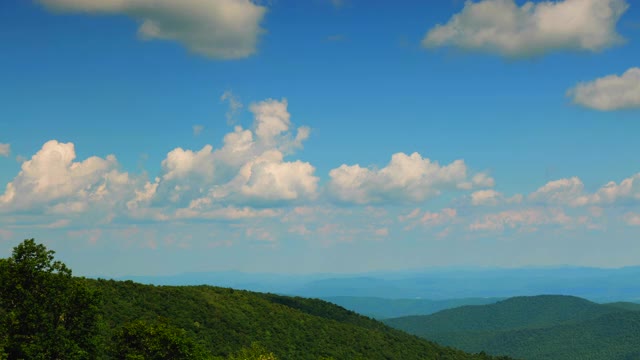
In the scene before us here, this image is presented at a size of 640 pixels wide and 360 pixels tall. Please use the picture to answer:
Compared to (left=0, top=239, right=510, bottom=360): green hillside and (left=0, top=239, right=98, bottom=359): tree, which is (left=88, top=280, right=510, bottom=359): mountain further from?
(left=0, top=239, right=98, bottom=359): tree

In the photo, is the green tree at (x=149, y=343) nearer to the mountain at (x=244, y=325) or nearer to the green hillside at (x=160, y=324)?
the green hillside at (x=160, y=324)

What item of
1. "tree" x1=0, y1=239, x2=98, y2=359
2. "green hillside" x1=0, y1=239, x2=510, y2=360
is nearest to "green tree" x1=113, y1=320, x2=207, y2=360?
"green hillside" x1=0, y1=239, x2=510, y2=360

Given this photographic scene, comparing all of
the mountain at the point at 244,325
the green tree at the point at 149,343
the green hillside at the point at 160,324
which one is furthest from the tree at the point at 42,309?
the mountain at the point at 244,325

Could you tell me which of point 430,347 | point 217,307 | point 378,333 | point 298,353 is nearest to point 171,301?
point 217,307

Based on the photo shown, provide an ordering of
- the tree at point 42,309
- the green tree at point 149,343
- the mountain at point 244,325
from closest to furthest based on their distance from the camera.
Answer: the tree at point 42,309
the green tree at point 149,343
the mountain at point 244,325

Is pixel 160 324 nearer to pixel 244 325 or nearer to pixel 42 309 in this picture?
pixel 42 309

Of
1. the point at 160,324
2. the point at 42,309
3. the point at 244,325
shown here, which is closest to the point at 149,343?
the point at 160,324

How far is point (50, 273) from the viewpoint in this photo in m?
59.0

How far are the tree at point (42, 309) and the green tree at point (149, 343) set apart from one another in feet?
15.1

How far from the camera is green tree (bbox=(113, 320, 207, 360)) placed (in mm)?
63469

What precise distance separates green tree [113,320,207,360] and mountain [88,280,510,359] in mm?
28752

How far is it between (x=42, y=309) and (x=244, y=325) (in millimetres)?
75932

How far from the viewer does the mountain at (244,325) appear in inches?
4496

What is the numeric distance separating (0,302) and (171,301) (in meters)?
68.5
